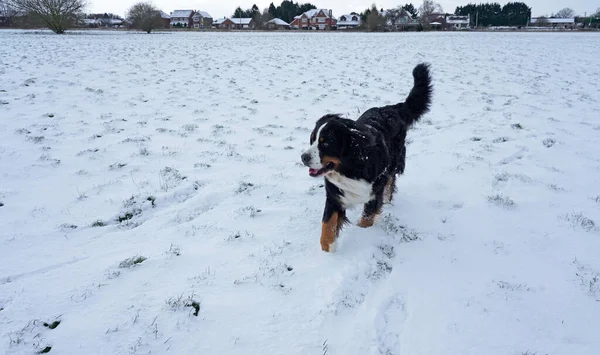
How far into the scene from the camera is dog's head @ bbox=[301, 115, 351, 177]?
303cm

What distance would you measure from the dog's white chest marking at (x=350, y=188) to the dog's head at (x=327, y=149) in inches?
4.5

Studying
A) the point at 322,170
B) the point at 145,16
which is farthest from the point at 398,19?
the point at 322,170

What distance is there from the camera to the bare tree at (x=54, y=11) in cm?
3447

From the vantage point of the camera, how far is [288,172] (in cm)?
498

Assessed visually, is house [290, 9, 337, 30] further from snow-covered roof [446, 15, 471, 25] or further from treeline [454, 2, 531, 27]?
treeline [454, 2, 531, 27]

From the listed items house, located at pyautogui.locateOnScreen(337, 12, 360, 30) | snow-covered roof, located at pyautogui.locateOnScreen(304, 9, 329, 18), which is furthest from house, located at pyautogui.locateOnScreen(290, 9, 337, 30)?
house, located at pyautogui.locateOnScreen(337, 12, 360, 30)

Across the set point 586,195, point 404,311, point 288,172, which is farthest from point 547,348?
point 288,172

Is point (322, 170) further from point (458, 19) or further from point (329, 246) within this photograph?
point (458, 19)

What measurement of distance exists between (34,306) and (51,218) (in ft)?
4.81

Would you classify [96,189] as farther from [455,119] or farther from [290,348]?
[455,119]

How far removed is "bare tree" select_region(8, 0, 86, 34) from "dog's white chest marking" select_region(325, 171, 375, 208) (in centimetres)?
4376

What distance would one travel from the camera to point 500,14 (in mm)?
88438

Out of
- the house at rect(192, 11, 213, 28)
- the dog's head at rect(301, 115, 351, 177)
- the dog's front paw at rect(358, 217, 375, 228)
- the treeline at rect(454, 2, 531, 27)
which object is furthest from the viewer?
the house at rect(192, 11, 213, 28)

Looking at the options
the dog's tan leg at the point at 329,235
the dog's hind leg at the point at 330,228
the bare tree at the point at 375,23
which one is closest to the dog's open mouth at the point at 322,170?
the dog's hind leg at the point at 330,228
